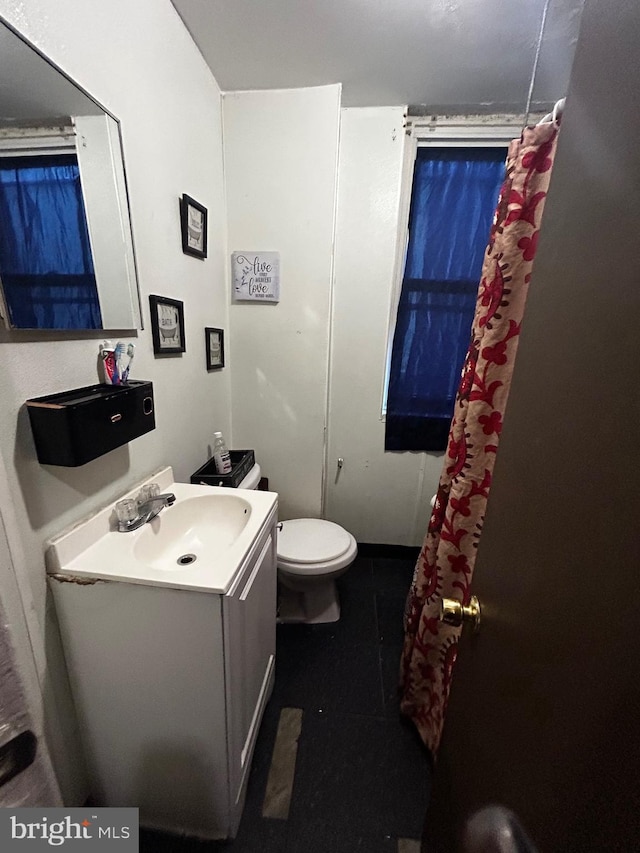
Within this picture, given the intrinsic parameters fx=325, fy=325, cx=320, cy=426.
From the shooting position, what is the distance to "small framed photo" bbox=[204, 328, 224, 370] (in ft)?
4.95

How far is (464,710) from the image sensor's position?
66 centimetres

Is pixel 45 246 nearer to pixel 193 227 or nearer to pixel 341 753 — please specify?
pixel 193 227

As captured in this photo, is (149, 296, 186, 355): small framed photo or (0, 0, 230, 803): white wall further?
(149, 296, 186, 355): small framed photo

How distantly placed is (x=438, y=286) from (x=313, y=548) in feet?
5.01

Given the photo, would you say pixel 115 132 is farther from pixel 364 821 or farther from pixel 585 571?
pixel 364 821

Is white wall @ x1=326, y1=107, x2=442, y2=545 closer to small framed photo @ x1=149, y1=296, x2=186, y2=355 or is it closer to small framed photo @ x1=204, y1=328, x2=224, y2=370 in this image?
small framed photo @ x1=204, y1=328, x2=224, y2=370

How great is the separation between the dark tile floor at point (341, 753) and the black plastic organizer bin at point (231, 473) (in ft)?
2.65

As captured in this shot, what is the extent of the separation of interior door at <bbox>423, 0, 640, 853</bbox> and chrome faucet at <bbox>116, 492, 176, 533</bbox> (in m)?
0.91

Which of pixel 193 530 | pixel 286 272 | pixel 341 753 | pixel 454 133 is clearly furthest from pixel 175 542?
pixel 454 133

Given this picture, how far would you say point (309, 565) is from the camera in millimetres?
1453

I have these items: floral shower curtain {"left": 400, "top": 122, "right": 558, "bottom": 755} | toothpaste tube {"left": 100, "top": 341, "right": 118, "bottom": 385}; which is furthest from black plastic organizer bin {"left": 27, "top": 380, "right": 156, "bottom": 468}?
floral shower curtain {"left": 400, "top": 122, "right": 558, "bottom": 755}

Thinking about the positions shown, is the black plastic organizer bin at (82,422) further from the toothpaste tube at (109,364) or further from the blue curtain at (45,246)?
the blue curtain at (45,246)

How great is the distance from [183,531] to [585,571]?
3.62 ft

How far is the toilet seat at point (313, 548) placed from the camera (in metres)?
1.46
